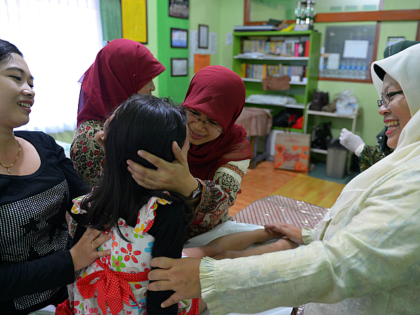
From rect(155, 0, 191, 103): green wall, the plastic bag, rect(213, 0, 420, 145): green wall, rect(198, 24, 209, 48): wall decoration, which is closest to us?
rect(213, 0, 420, 145): green wall

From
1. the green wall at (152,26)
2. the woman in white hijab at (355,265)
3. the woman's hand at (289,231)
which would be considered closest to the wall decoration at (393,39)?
the green wall at (152,26)

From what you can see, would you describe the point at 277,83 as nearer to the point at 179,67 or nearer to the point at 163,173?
the point at 179,67

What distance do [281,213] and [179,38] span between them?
346 cm

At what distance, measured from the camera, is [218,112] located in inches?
58.2

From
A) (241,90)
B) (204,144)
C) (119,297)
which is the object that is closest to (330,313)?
(119,297)

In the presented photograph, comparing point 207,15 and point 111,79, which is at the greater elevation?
point 207,15

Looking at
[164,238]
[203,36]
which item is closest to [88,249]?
[164,238]

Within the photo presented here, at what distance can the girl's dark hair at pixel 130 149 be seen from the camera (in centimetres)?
94

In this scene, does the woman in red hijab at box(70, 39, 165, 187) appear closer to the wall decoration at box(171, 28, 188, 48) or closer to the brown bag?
the wall decoration at box(171, 28, 188, 48)

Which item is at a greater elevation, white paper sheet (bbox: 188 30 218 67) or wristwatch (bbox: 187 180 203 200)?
white paper sheet (bbox: 188 30 218 67)

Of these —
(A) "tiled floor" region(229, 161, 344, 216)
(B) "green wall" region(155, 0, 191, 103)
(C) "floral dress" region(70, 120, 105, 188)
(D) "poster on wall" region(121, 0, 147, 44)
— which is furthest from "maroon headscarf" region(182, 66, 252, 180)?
(D) "poster on wall" region(121, 0, 147, 44)

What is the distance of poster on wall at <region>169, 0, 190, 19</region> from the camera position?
175 inches

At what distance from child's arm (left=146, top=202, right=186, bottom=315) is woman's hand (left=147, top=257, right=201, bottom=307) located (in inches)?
0.9

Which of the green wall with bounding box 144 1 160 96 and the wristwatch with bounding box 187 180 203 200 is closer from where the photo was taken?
the wristwatch with bounding box 187 180 203 200
